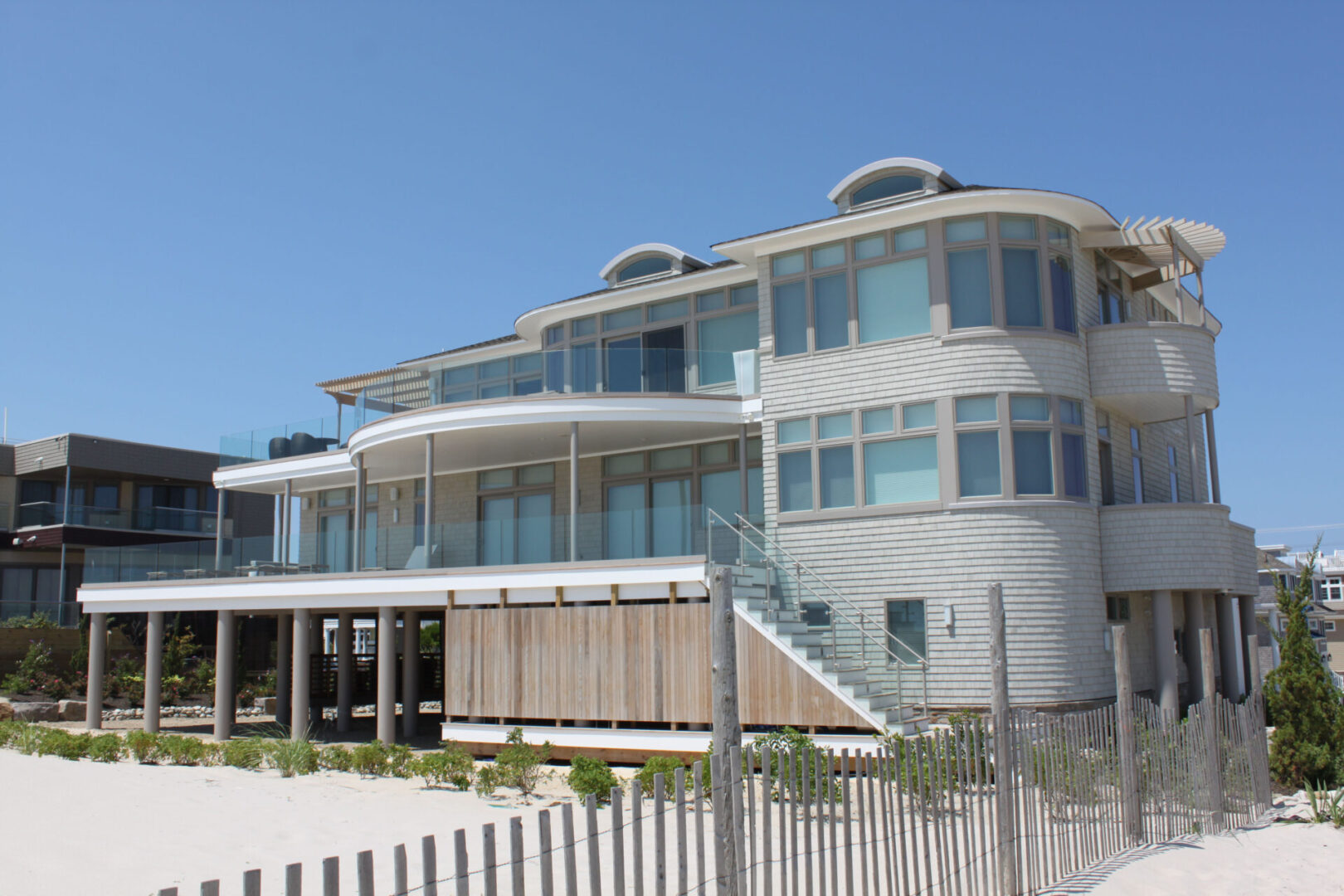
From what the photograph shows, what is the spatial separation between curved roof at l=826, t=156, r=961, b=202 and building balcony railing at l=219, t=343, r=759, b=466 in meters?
3.30

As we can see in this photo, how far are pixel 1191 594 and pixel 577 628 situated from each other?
1217cm

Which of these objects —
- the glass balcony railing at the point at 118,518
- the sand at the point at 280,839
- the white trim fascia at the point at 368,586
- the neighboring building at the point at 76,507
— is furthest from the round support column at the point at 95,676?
the glass balcony railing at the point at 118,518

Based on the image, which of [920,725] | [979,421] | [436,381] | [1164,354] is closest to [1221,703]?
[920,725]

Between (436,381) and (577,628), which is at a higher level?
(436,381)

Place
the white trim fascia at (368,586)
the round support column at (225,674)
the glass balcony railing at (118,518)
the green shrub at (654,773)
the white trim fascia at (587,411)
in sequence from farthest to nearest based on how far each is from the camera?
the glass balcony railing at (118,518)
the round support column at (225,674)
the white trim fascia at (587,411)
the white trim fascia at (368,586)
the green shrub at (654,773)

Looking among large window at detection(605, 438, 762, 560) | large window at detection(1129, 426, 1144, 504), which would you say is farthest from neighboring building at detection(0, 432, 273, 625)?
large window at detection(1129, 426, 1144, 504)

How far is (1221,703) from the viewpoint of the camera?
13.1 m

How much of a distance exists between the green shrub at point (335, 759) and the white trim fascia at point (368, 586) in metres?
3.02

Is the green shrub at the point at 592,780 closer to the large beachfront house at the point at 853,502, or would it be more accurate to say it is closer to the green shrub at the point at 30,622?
the large beachfront house at the point at 853,502

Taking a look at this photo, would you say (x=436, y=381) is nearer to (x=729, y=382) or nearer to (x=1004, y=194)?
(x=729, y=382)

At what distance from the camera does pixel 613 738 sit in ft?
56.8

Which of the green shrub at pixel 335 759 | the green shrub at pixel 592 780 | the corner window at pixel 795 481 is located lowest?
the green shrub at pixel 335 759

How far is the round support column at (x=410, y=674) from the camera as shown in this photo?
21125mm

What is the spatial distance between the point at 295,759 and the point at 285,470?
35.3 ft
